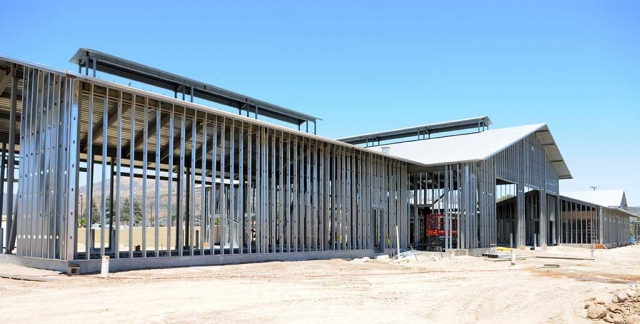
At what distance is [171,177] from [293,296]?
8562 mm

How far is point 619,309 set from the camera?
41.9 ft

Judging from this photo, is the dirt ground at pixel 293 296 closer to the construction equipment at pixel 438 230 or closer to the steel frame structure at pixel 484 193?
the construction equipment at pixel 438 230

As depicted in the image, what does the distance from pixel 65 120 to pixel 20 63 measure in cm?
330

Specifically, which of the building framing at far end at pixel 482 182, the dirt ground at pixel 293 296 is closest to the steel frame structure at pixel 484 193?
the building framing at far end at pixel 482 182

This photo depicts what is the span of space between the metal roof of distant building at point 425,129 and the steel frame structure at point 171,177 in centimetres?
1201

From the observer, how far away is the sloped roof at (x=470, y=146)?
35.7m

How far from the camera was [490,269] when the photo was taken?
25.2 meters

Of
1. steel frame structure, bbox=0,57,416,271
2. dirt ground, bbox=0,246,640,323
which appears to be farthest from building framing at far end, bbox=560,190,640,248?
dirt ground, bbox=0,246,640,323

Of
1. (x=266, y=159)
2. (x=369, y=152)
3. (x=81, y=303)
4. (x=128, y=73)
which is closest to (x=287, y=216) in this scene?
(x=266, y=159)

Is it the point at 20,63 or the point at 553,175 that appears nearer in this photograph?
the point at 20,63

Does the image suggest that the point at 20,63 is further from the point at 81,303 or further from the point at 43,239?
the point at 81,303

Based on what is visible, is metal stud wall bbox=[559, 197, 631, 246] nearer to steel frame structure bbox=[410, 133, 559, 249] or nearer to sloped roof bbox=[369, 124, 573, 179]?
sloped roof bbox=[369, 124, 573, 179]

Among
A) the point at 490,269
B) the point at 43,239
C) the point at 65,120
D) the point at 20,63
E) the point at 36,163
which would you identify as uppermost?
the point at 20,63

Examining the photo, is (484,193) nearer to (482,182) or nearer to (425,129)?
(482,182)
